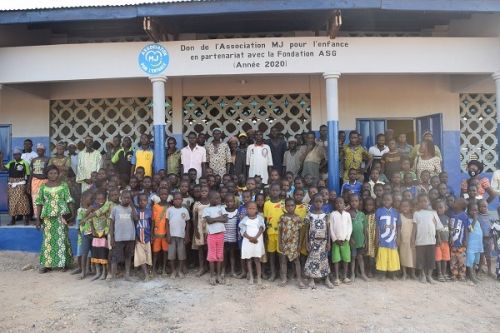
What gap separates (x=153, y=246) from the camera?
5008mm

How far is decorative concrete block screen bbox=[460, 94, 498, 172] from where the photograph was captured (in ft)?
26.1

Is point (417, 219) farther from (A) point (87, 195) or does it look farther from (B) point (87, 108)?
(B) point (87, 108)

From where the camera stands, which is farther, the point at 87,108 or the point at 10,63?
the point at 87,108

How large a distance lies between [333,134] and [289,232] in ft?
6.60

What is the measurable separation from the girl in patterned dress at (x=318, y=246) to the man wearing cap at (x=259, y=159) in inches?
60.2

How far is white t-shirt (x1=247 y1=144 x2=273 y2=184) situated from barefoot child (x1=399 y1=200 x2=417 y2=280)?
6.55 feet

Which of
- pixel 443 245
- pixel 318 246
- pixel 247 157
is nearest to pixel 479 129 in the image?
pixel 443 245

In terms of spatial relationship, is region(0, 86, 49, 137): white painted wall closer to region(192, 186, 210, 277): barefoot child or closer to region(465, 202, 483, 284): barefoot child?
region(192, 186, 210, 277): barefoot child

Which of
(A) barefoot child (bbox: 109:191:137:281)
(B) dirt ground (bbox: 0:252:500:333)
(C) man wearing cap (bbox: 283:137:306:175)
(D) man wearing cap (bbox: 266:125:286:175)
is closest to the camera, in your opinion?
(B) dirt ground (bbox: 0:252:500:333)

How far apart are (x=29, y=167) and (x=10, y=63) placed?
163 centimetres

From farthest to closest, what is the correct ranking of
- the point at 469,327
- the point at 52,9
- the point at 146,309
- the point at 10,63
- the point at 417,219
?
the point at 10,63, the point at 52,9, the point at 417,219, the point at 146,309, the point at 469,327

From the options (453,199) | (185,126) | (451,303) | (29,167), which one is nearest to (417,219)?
(453,199)

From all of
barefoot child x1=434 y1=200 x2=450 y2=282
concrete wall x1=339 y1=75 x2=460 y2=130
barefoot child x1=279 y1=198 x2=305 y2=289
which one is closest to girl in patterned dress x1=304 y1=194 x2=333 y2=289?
barefoot child x1=279 y1=198 x2=305 y2=289

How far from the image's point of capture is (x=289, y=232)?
4.70 metres
